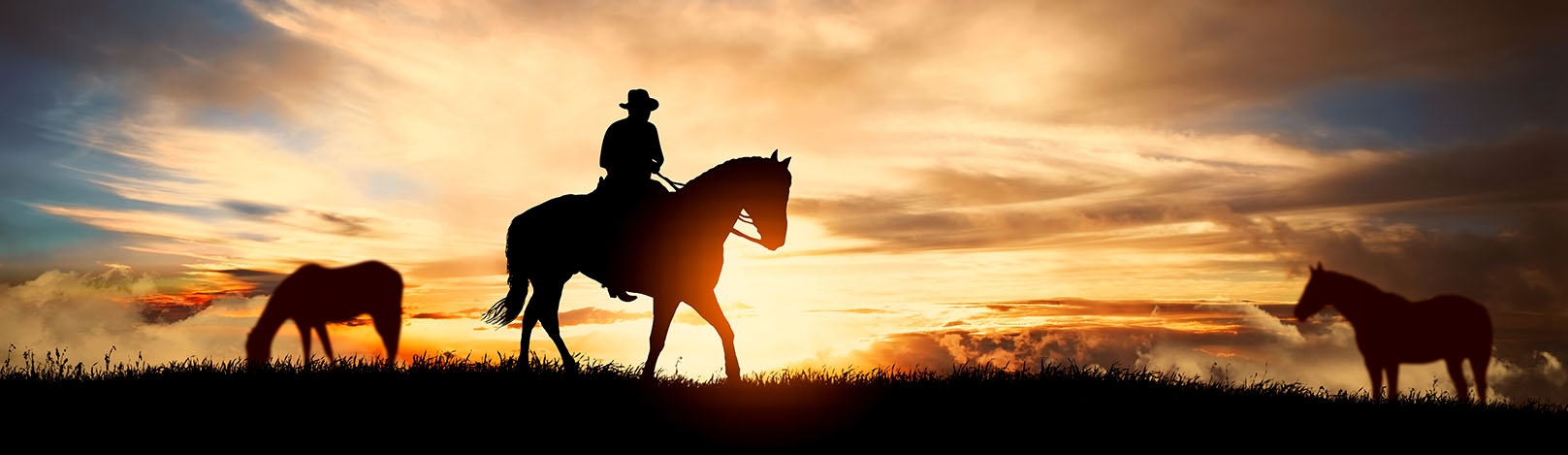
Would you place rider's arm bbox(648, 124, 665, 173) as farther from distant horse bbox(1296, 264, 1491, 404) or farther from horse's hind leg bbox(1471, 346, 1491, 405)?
horse's hind leg bbox(1471, 346, 1491, 405)

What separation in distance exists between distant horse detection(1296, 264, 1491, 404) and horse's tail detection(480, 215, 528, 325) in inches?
519

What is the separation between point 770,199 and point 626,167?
6.32 ft

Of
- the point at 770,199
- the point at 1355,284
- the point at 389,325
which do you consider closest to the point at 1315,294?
the point at 1355,284

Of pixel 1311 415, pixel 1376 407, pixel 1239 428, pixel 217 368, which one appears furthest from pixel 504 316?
pixel 1376 407

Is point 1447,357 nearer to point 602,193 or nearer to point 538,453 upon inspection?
point 602,193

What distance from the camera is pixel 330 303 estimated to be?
15188mm

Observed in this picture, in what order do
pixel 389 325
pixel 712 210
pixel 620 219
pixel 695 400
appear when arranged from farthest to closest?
pixel 389 325 → pixel 620 219 → pixel 712 210 → pixel 695 400

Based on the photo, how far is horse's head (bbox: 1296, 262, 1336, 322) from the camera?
16.8 metres

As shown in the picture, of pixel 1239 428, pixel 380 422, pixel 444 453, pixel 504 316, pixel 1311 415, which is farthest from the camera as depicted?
pixel 504 316

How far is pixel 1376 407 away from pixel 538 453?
30.9 ft

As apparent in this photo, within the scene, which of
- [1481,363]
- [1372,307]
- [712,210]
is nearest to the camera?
[712,210]

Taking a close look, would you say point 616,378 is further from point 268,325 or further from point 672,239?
point 268,325

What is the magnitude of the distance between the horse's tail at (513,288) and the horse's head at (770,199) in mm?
3464

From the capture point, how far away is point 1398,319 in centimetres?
1627
